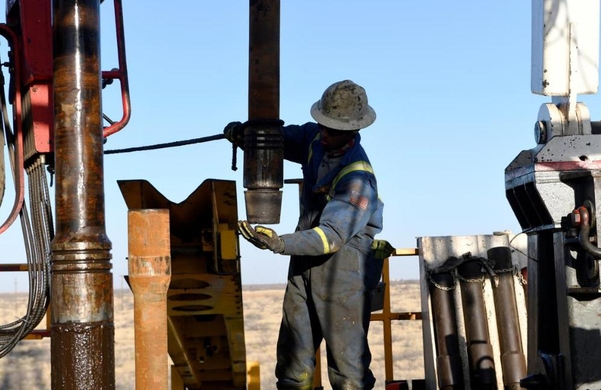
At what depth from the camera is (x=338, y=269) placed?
287 inches

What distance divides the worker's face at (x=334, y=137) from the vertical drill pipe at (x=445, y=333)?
201 cm

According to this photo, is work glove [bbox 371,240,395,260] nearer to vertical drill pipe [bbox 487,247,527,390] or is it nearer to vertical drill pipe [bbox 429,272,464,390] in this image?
vertical drill pipe [bbox 429,272,464,390]

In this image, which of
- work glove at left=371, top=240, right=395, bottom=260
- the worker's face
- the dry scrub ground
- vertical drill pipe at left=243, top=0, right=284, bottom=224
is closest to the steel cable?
vertical drill pipe at left=243, top=0, right=284, bottom=224

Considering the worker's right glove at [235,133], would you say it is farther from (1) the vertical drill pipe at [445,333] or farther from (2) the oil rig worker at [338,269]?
(1) the vertical drill pipe at [445,333]

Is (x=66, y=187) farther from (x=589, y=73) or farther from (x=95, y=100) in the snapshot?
(x=589, y=73)

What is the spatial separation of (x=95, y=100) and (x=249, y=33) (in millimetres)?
1170

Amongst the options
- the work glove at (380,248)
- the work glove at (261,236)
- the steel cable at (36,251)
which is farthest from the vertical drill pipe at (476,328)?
the steel cable at (36,251)

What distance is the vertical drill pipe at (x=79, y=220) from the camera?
18.8 feet

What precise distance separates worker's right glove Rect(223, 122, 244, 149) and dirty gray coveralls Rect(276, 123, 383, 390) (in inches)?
20.1

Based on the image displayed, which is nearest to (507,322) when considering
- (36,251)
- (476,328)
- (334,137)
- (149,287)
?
(476,328)

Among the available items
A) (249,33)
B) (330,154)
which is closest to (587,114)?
(330,154)

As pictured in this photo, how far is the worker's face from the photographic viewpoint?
7.32m

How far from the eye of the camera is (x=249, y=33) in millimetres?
6668

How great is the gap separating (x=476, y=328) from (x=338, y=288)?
1880 millimetres
